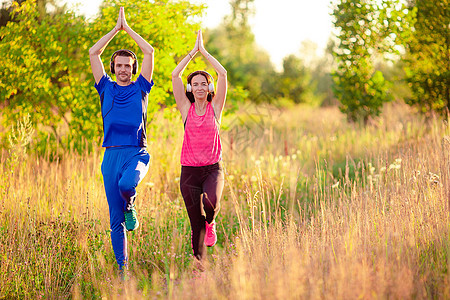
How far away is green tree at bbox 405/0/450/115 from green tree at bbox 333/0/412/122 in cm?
49

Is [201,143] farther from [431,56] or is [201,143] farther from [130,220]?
[431,56]

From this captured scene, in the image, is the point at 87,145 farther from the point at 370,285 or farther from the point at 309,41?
the point at 309,41

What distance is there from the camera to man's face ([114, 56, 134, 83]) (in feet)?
12.8

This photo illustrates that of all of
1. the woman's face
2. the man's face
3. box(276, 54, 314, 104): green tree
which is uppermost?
box(276, 54, 314, 104): green tree

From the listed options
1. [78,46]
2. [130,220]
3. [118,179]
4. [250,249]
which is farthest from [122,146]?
[78,46]

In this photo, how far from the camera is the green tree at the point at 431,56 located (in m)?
9.09

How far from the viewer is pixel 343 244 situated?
316cm

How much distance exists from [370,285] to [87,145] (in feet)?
15.9

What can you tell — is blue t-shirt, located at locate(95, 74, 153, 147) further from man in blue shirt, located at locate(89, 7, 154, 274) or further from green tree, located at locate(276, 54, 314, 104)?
green tree, located at locate(276, 54, 314, 104)

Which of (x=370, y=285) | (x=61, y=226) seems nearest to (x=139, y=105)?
(x=61, y=226)

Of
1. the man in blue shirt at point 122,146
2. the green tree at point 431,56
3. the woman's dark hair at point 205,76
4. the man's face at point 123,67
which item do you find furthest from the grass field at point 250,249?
the green tree at point 431,56

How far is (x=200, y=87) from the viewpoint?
12.8ft

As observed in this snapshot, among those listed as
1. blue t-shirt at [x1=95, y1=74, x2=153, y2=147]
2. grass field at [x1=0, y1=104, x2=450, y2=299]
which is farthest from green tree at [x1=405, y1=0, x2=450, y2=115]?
blue t-shirt at [x1=95, y1=74, x2=153, y2=147]

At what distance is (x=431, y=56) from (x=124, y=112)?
320 inches
